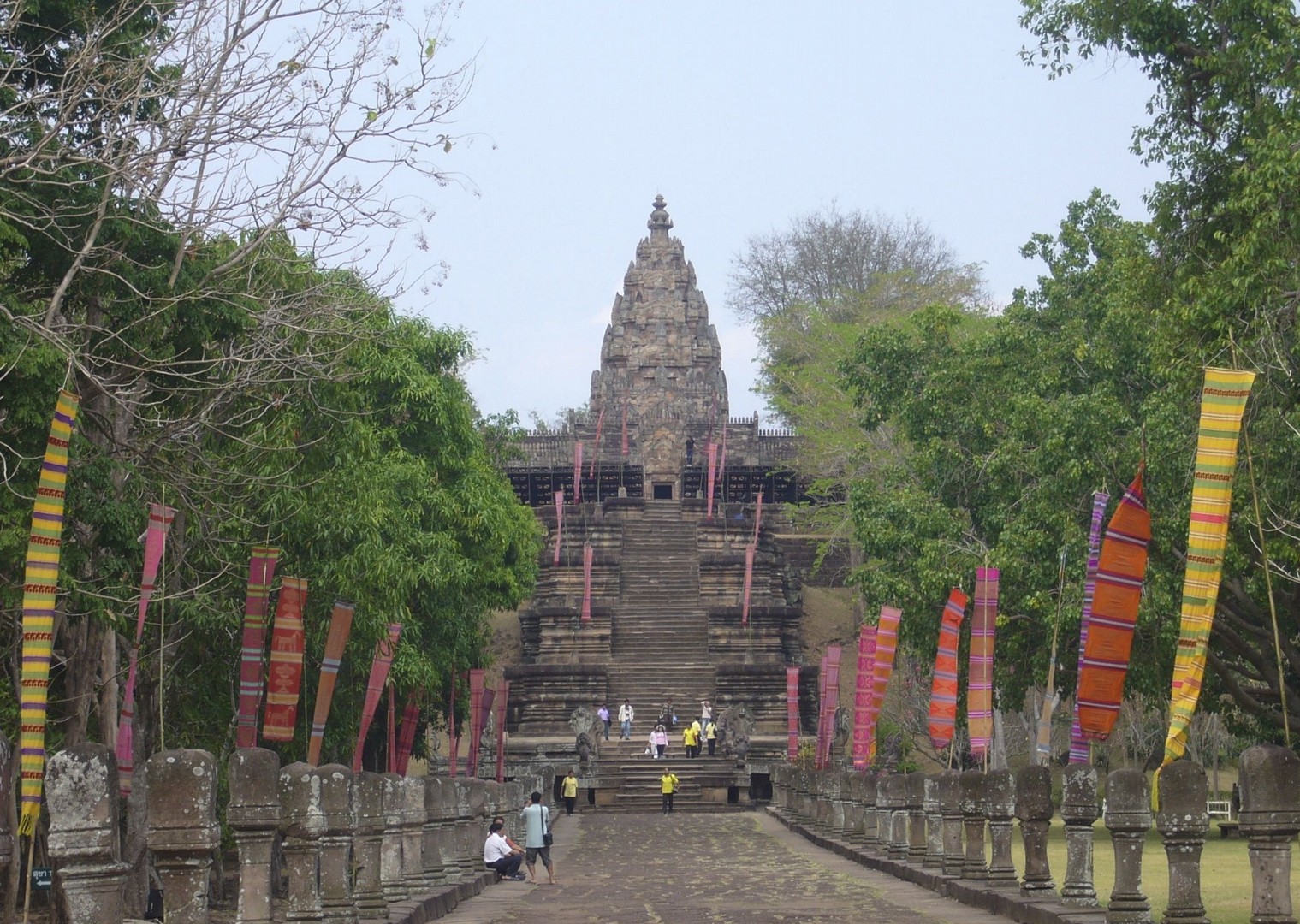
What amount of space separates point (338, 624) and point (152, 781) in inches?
265

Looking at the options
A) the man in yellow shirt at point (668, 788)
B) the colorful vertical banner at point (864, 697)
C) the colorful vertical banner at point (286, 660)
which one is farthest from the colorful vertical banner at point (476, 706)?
the colorful vertical banner at point (286, 660)

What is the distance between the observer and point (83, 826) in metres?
7.58

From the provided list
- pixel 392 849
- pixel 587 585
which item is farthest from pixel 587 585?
pixel 392 849

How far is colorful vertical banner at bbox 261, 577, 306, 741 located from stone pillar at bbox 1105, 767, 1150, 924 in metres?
6.51

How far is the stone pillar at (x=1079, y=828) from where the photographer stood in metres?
12.3

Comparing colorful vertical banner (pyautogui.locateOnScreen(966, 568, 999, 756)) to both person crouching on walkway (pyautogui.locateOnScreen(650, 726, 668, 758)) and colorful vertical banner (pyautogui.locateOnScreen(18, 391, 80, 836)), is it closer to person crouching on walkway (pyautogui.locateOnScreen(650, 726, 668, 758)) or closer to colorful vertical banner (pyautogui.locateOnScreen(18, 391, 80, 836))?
colorful vertical banner (pyautogui.locateOnScreen(18, 391, 80, 836))

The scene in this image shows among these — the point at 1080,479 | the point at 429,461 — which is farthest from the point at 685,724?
the point at 1080,479

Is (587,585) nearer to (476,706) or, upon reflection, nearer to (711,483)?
(711,483)

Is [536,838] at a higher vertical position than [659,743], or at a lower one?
lower

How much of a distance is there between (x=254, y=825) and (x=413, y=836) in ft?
19.9

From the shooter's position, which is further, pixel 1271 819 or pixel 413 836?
pixel 413 836

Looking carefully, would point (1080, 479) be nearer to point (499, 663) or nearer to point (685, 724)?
point (685, 724)

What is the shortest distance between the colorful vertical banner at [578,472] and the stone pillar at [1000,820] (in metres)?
40.5

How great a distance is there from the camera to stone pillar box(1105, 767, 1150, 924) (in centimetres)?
1063
